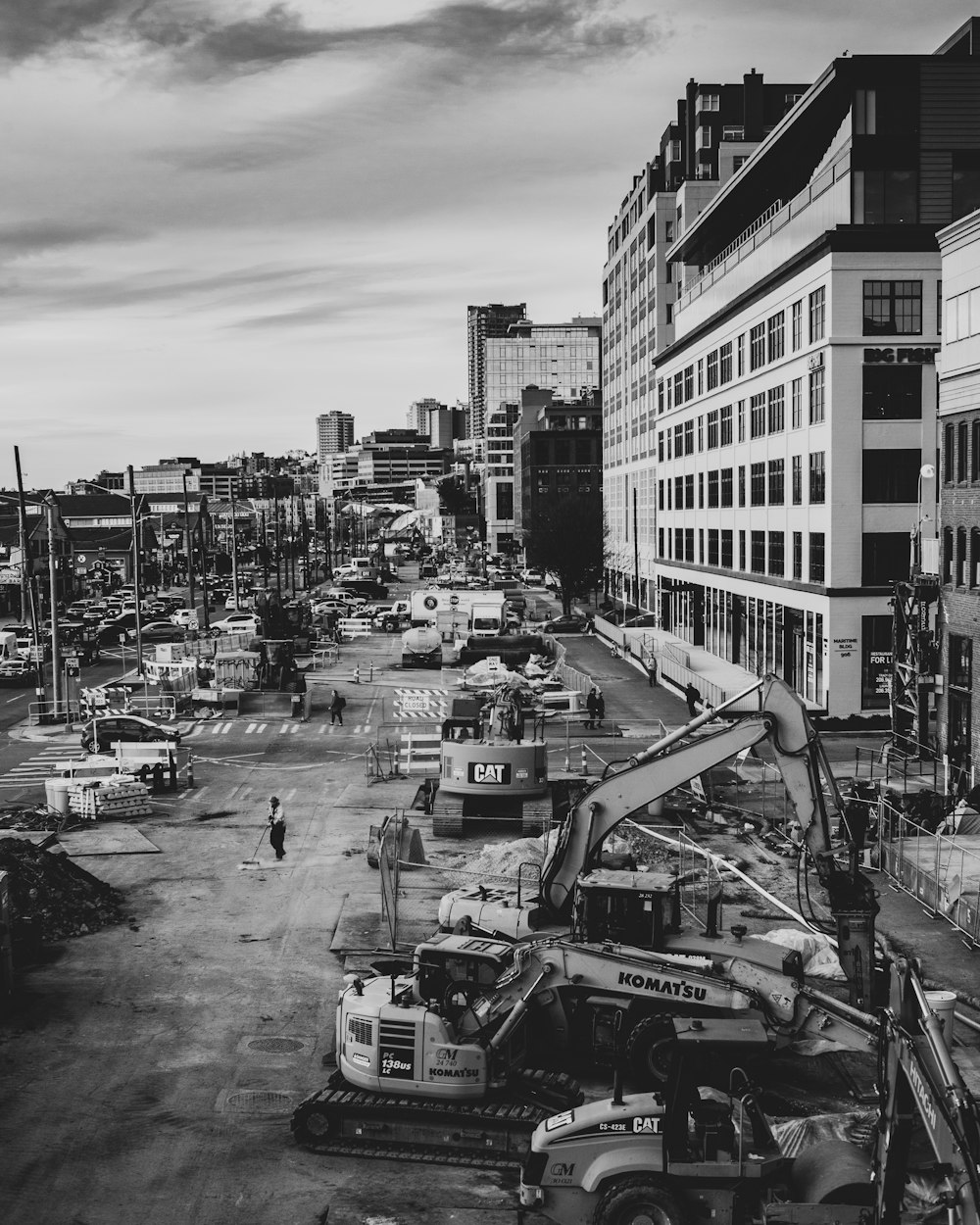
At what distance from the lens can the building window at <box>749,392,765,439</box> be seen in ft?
205

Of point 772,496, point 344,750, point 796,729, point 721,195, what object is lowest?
point 344,750

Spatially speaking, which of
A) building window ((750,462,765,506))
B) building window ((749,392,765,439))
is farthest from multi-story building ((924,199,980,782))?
building window ((749,392,765,439))

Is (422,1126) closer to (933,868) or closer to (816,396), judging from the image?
(933,868)

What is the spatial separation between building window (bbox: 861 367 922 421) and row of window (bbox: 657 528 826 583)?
5207 millimetres

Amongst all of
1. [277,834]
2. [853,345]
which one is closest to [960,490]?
[853,345]

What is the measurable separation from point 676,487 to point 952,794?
55033 millimetres

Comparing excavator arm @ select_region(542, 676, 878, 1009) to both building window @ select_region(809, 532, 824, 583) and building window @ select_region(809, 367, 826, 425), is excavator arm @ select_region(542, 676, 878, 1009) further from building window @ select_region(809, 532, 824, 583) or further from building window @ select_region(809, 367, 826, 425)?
building window @ select_region(809, 367, 826, 425)

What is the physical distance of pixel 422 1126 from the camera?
16.6 metres

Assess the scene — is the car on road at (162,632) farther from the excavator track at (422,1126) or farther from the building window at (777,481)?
the excavator track at (422,1126)

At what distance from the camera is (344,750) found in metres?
48.1

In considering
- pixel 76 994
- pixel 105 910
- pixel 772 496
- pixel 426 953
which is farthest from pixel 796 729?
pixel 772 496

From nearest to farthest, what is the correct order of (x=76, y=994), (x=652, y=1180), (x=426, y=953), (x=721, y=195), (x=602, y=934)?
(x=652, y=1180) < (x=426, y=953) < (x=602, y=934) < (x=76, y=994) < (x=721, y=195)

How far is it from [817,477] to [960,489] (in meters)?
14.5

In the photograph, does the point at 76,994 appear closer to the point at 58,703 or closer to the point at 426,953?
the point at 426,953
